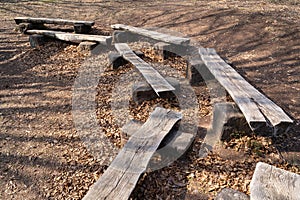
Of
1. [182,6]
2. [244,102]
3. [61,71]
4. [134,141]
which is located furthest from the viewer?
[182,6]

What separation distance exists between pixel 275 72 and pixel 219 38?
6.91 feet

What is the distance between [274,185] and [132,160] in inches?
49.1

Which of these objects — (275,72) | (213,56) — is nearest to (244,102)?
(213,56)

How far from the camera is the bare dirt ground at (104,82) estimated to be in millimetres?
2814

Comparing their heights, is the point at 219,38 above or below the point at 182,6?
below

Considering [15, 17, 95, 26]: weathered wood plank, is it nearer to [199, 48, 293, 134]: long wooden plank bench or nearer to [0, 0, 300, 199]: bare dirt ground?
[0, 0, 300, 199]: bare dirt ground

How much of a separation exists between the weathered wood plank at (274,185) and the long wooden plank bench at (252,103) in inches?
30.4

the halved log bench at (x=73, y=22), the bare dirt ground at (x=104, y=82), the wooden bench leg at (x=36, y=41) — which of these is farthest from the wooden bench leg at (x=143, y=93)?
the wooden bench leg at (x=36, y=41)

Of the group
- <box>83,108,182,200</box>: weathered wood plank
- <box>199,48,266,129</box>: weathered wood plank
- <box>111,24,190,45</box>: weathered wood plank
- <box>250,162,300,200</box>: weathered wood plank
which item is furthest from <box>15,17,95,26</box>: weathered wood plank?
<box>250,162,300,200</box>: weathered wood plank

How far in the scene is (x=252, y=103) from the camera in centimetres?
310

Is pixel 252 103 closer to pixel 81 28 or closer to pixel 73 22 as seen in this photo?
pixel 81 28

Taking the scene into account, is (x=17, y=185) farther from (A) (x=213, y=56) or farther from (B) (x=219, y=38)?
(B) (x=219, y=38)

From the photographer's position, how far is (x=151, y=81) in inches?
161

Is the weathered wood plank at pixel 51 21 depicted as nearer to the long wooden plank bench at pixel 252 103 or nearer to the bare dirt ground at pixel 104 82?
the bare dirt ground at pixel 104 82
